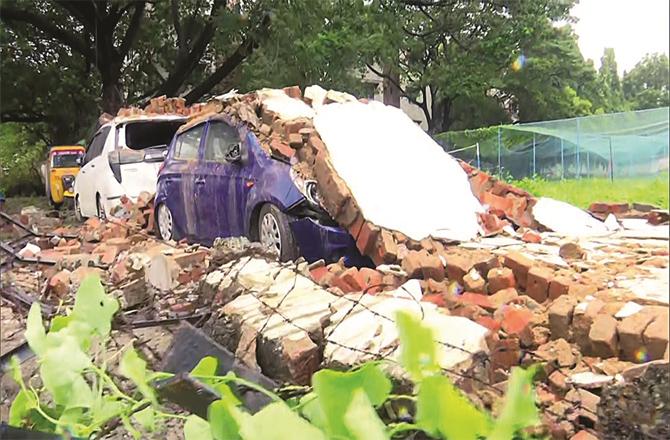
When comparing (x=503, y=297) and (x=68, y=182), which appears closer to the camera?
(x=503, y=297)

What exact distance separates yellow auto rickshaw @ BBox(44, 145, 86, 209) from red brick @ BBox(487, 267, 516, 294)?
709 millimetres

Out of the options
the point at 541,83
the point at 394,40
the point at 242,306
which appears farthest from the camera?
the point at 242,306

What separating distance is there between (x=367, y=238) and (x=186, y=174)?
0.35 m

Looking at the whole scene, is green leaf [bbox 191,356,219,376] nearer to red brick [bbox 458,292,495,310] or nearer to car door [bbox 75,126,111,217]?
red brick [bbox 458,292,495,310]

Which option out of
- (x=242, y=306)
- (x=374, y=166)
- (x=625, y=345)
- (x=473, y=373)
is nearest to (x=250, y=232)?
(x=242, y=306)

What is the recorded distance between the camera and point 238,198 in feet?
3.37

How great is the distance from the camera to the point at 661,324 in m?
0.60

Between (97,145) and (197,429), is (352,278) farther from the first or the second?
(97,145)

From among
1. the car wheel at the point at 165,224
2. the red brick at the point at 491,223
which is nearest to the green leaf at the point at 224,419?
the red brick at the point at 491,223

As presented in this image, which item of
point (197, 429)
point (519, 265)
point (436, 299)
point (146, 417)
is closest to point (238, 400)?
point (197, 429)

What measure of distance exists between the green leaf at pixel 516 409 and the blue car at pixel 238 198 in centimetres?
32

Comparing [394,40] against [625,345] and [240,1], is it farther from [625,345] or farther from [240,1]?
[625,345]

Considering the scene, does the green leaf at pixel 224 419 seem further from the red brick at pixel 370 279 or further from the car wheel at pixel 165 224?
the car wheel at pixel 165 224

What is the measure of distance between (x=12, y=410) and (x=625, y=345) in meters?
0.88
